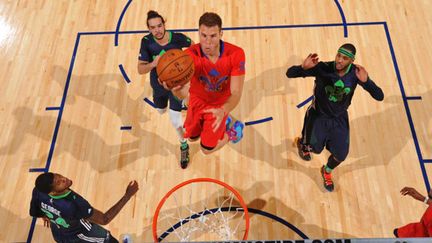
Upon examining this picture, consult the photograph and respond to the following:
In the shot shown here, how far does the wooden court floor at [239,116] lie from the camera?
17.4ft

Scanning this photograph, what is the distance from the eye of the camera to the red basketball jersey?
172 inches

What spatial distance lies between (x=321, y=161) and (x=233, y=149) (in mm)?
1311

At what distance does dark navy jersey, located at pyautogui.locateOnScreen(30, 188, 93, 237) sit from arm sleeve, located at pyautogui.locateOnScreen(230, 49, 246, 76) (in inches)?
84.3

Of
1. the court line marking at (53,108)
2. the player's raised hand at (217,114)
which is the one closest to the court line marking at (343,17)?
the player's raised hand at (217,114)

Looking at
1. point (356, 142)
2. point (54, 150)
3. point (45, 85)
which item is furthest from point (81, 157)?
point (356, 142)

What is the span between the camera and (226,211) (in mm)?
5242

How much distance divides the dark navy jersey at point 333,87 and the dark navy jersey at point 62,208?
9.11 ft

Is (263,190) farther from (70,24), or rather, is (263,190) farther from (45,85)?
(70,24)

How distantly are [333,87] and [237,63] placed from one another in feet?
3.78

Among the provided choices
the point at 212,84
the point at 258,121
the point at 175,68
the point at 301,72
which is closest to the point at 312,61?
the point at 301,72

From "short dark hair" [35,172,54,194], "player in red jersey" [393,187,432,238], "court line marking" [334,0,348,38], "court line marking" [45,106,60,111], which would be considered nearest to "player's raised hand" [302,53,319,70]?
"player in red jersey" [393,187,432,238]

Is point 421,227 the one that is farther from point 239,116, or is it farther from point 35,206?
point 35,206

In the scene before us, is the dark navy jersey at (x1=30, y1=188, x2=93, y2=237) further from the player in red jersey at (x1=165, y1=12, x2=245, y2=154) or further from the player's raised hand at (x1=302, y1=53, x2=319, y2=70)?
the player's raised hand at (x1=302, y1=53, x2=319, y2=70)

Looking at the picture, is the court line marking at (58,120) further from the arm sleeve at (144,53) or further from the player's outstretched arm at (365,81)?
the player's outstretched arm at (365,81)
